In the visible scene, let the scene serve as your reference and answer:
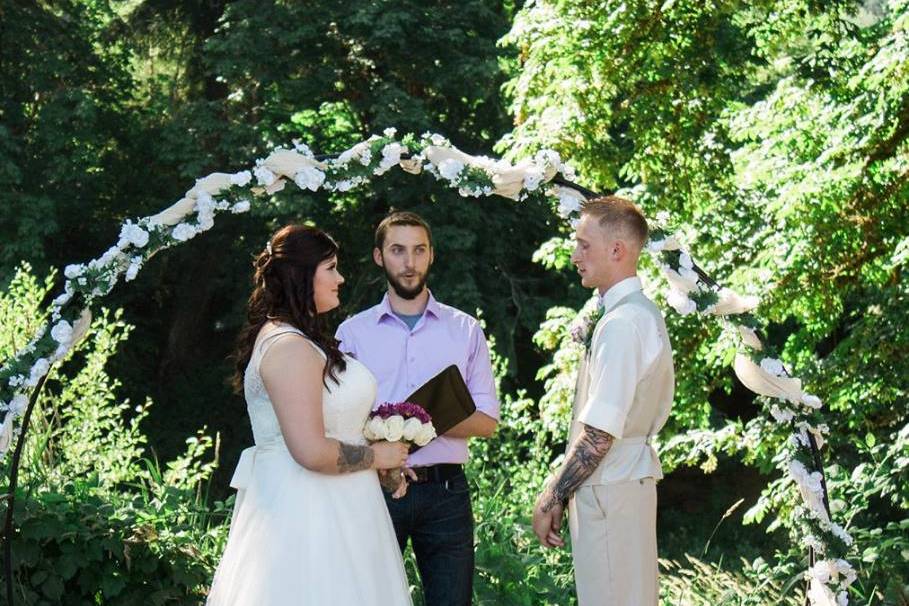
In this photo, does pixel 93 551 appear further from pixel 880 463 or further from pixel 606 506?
pixel 880 463

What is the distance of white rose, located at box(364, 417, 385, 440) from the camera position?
Answer: 4.12 meters

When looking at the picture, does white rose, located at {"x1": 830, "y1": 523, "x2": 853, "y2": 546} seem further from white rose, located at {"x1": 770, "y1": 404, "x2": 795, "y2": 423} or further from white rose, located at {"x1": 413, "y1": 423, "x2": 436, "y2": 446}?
white rose, located at {"x1": 413, "y1": 423, "x2": 436, "y2": 446}

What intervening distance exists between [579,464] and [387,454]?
581 mm

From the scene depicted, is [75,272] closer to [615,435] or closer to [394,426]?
[394,426]

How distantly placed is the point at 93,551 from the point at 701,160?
5567 millimetres

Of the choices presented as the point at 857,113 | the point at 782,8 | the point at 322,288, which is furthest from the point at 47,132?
the point at 322,288

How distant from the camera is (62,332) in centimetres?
501

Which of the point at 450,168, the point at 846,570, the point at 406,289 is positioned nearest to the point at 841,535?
the point at 846,570

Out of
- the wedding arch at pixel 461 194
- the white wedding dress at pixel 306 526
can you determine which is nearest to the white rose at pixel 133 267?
the wedding arch at pixel 461 194

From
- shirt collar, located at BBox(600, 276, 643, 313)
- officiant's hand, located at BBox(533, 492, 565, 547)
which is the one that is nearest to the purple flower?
officiant's hand, located at BBox(533, 492, 565, 547)

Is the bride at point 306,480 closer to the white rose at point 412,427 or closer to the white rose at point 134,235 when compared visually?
the white rose at point 412,427

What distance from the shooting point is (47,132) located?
15.5 meters

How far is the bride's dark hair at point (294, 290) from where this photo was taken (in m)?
3.99

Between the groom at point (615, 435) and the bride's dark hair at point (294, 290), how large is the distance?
30.4 inches
